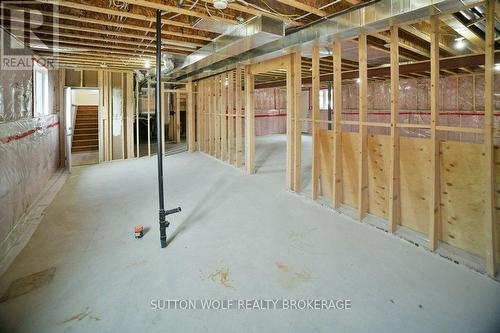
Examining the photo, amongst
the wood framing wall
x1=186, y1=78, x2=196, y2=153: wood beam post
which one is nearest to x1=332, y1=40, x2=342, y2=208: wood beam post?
the wood framing wall

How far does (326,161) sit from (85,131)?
7.90 metres

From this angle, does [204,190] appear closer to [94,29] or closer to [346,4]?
[94,29]

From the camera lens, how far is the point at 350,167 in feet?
12.1

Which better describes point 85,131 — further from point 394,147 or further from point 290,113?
point 394,147

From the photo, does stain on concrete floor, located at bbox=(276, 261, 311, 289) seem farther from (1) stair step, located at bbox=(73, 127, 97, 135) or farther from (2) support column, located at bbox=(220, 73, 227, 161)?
(1) stair step, located at bbox=(73, 127, 97, 135)

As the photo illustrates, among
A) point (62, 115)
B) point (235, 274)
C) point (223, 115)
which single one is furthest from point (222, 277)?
point (62, 115)

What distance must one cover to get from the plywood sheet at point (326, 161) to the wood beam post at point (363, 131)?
629 millimetres

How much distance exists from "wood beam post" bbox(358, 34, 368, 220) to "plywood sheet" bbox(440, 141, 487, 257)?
2.59ft

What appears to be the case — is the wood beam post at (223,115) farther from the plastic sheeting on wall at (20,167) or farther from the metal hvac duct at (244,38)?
the plastic sheeting on wall at (20,167)

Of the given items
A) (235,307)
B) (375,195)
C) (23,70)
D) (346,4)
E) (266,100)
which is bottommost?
(235,307)

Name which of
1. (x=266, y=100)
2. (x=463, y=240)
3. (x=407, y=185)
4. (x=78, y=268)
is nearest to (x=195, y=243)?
(x=78, y=268)

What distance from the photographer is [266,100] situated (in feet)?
41.6

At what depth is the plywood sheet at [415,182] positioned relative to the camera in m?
2.88

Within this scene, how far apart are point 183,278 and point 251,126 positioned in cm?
380
